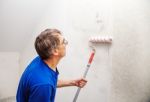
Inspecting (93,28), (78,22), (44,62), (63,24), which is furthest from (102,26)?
(44,62)

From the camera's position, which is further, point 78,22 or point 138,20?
point 78,22

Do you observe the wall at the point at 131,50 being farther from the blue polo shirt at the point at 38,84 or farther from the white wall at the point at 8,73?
the white wall at the point at 8,73

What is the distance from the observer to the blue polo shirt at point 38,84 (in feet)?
4.36

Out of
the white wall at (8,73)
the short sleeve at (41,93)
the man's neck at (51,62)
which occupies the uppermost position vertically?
the man's neck at (51,62)

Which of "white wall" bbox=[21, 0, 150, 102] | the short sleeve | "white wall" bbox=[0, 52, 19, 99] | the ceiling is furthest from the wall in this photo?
"white wall" bbox=[0, 52, 19, 99]

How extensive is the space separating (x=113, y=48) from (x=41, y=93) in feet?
3.72

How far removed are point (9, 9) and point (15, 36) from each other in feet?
1.25

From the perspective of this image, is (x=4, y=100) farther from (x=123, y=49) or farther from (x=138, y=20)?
(x=138, y=20)

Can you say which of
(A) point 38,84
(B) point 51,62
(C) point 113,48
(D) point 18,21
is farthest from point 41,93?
(D) point 18,21

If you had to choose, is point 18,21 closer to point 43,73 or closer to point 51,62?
point 51,62

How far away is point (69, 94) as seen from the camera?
2611 millimetres

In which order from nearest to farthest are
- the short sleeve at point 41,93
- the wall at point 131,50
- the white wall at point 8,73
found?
the short sleeve at point 41,93 → the wall at point 131,50 → the white wall at point 8,73

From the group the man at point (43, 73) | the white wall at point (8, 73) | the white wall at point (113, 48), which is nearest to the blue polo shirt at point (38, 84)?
the man at point (43, 73)

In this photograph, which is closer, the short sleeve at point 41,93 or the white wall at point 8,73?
the short sleeve at point 41,93
